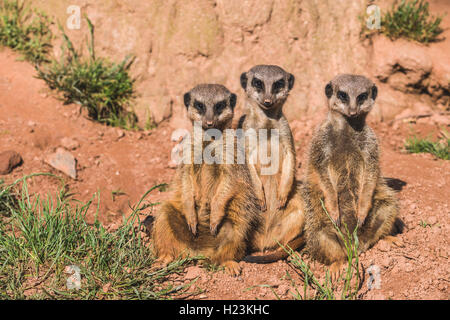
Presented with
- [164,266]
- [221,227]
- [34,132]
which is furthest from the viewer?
[34,132]

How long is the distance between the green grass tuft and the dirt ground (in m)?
0.29

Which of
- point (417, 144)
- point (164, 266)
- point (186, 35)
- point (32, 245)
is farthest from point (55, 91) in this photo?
point (417, 144)

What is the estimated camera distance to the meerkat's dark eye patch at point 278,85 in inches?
143

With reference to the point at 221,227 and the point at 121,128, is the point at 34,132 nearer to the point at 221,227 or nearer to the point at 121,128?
the point at 121,128

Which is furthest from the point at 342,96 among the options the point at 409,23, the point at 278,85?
the point at 409,23

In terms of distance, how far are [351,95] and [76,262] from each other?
7.41ft

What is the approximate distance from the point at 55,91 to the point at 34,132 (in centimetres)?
66

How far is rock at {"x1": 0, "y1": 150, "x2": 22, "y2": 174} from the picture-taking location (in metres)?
4.29

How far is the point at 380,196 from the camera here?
11.9 feet

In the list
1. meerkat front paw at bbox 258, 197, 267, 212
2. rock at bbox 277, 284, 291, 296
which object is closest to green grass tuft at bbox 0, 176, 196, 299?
rock at bbox 277, 284, 291, 296

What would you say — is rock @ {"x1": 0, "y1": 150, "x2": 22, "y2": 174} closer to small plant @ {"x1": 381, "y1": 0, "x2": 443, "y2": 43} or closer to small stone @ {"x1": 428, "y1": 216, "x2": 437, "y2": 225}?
small stone @ {"x1": 428, "y1": 216, "x2": 437, "y2": 225}

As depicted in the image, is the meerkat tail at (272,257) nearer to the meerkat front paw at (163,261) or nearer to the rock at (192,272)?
the rock at (192,272)

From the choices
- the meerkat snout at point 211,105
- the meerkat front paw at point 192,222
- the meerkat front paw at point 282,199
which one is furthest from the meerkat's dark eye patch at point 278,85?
the meerkat front paw at point 192,222

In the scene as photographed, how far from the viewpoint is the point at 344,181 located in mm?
3572
